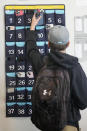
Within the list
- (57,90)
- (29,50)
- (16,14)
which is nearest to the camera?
(57,90)

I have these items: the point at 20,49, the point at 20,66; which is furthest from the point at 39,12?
the point at 20,66

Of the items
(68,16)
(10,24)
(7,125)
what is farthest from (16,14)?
(7,125)

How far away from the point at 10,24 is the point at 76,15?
0.52m

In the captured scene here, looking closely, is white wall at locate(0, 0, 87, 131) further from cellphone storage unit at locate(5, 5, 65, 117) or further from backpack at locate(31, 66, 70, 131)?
backpack at locate(31, 66, 70, 131)

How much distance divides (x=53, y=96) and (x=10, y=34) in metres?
0.72

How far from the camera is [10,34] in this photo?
174 centimetres

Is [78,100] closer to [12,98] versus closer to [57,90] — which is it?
[57,90]

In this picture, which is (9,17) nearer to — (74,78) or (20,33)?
(20,33)

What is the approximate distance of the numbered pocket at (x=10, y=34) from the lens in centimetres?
174

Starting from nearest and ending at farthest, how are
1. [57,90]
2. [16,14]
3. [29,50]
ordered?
[57,90] < [29,50] < [16,14]

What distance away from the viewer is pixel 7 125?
184 cm

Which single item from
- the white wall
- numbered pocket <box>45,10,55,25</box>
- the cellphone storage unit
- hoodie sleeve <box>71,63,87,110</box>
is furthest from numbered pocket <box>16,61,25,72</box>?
hoodie sleeve <box>71,63,87,110</box>

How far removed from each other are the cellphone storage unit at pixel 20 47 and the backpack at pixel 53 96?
1.62 feet

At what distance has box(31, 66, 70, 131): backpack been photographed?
124cm
